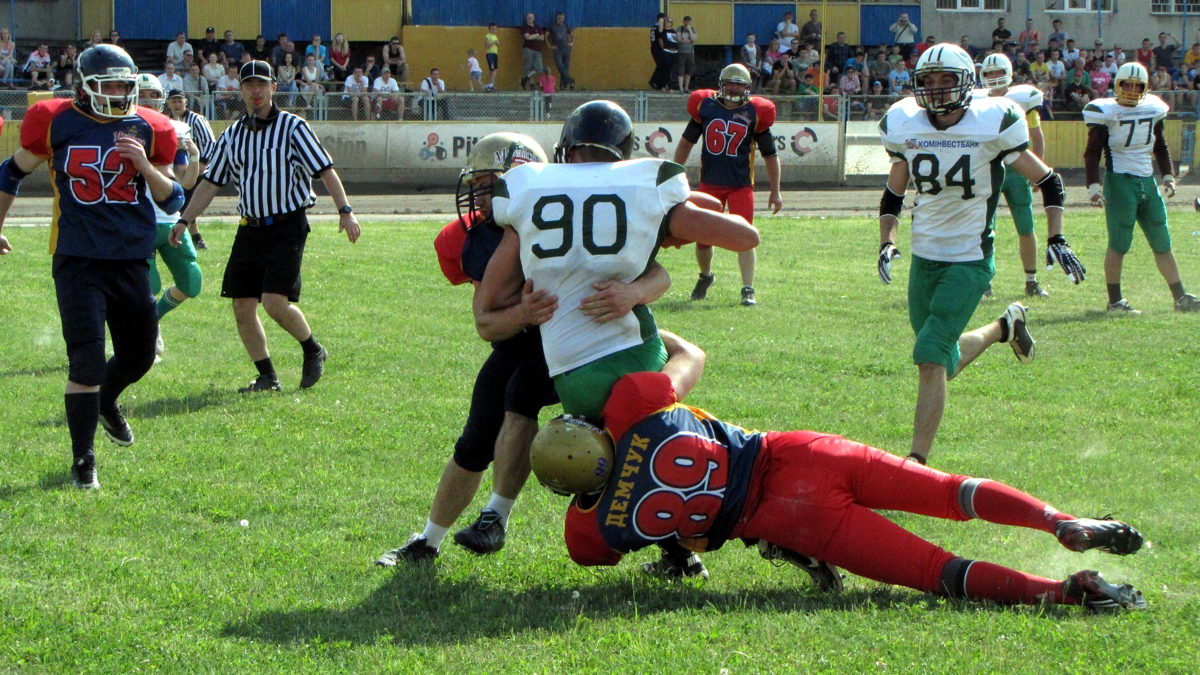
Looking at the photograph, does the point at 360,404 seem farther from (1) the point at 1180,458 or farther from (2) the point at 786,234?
(2) the point at 786,234

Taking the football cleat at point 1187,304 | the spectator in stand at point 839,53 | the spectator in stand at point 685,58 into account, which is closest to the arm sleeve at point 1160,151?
the football cleat at point 1187,304

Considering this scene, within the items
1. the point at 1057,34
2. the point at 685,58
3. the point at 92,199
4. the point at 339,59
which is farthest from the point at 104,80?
the point at 1057,34

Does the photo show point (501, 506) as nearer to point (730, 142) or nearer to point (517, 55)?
point (730, 142)

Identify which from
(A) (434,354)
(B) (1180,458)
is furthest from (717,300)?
(B) (1180,458)

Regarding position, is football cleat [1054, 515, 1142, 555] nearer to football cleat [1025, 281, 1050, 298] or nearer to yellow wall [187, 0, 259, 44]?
football cleat [1025, 281, 1050, 298]

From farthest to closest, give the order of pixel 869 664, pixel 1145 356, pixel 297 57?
pixel 297 57, pixel 1145 356, pixel 869 664

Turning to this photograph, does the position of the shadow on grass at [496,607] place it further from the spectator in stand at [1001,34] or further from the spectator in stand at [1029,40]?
the spectator in stand at [1001,34]

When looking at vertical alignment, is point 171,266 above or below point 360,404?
above

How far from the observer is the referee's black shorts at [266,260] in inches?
311

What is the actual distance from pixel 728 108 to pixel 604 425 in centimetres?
835

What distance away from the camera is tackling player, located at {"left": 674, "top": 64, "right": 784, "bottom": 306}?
11711 mm

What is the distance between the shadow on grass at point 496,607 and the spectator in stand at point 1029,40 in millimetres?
29078

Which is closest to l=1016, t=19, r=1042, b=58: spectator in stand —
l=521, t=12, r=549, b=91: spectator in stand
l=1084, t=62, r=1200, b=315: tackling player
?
l=521, t=12, r=549, b=91: spectator in stand

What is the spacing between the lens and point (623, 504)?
13.0ft
